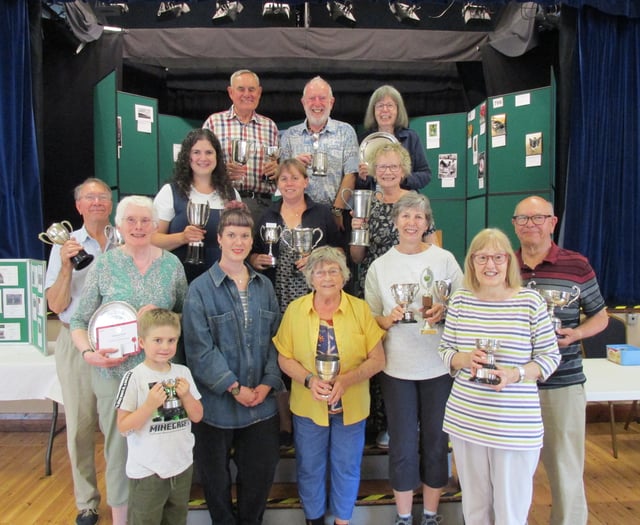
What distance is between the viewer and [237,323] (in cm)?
248

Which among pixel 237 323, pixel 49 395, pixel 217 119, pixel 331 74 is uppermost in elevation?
pixel 331 74

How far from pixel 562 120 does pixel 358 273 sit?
2.88 m

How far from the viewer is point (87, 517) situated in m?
2.89

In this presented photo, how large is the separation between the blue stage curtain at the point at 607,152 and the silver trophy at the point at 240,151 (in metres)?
3.02

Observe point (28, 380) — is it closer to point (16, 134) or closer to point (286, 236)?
point (286, 236)

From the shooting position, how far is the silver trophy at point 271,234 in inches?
112

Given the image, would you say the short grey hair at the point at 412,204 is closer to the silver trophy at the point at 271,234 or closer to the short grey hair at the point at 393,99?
the silver trophy at the point at 271,234

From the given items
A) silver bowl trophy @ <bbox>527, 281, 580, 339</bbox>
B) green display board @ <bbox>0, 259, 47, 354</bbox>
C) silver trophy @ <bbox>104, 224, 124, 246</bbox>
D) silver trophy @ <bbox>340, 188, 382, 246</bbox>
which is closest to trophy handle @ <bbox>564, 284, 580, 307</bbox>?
silver bowl trophy @ <bbox>527, 281, 580, 339</bbox>

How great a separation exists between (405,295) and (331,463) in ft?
2.86

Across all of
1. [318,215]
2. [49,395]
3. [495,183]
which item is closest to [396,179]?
[318,215]

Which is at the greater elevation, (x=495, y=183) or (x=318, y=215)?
(x=495, y=183)

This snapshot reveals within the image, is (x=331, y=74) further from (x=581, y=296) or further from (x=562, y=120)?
(x=581, y=296)

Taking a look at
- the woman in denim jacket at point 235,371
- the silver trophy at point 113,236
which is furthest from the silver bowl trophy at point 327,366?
the silver trophy at point 113,236

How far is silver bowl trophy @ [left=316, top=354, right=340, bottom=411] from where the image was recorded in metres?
2.39
